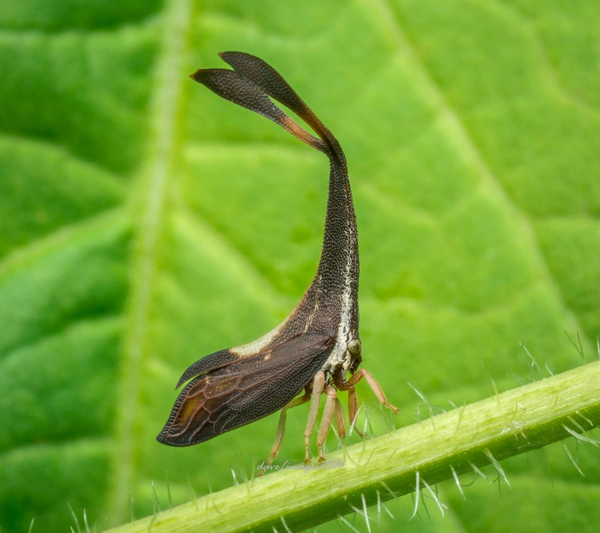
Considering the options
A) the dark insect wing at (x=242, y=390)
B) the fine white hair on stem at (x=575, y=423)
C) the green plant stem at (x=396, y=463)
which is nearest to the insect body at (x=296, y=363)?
the dark insect wing at (x=242, y=390)

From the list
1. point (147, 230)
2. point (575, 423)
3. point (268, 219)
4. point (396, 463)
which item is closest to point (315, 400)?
point (396, 463)

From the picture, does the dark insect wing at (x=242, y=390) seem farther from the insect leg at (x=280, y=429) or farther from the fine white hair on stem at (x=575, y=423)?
the fine white hair on stem at (x=575, y=423)

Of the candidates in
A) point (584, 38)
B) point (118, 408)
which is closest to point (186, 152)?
point (118, 408)

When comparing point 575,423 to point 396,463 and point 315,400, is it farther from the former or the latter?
point 315,400

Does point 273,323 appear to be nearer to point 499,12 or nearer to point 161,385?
point 161,385

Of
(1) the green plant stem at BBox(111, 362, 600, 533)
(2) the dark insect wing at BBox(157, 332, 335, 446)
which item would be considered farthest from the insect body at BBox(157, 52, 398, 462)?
(1) the green plant stem at BBox(111, 362, 600, 533)

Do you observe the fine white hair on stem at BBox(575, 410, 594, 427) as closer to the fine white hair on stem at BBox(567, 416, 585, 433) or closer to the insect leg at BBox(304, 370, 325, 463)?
the fine white hair on stem at BBox(567, 416, 585, 433)
